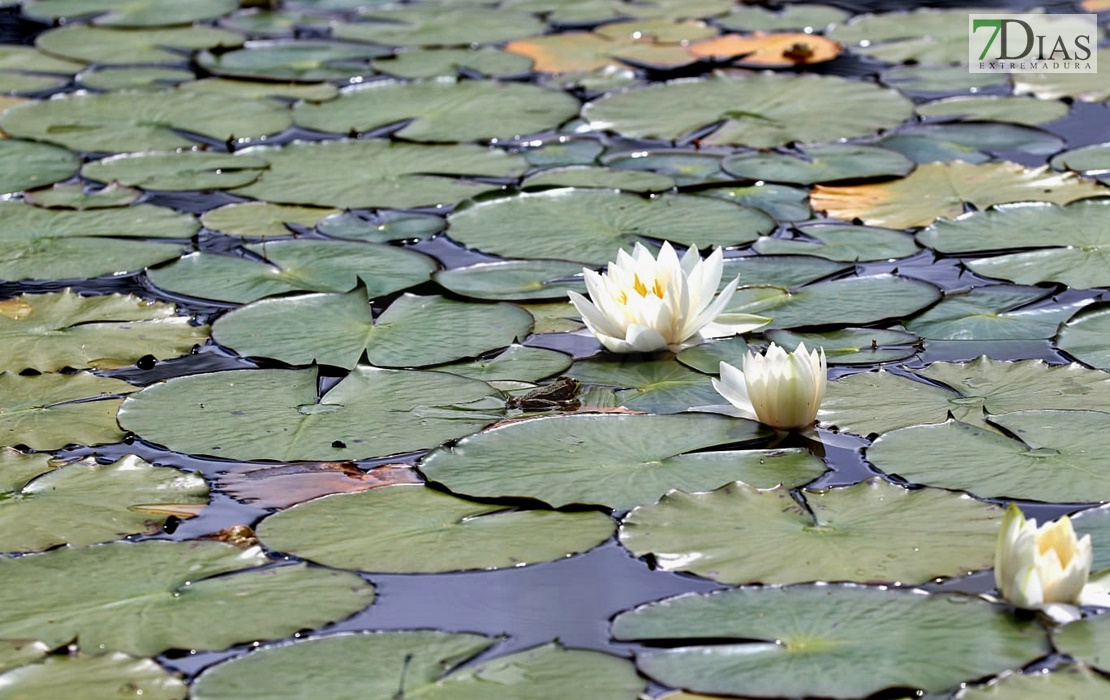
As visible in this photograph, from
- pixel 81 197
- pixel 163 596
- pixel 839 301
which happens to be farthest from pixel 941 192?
pixel 163 596

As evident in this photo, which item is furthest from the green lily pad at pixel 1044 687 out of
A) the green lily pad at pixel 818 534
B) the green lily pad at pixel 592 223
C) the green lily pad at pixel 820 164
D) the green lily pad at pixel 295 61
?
the green lily pad at pixel 295 61

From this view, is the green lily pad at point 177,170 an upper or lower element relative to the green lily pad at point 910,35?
lower

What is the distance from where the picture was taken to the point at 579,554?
227cm

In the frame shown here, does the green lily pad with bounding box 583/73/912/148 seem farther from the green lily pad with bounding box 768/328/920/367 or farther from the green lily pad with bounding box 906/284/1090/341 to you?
the green lily pad with bounding box 768/328/920/367

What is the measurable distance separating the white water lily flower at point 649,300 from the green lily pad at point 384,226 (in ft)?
2.73

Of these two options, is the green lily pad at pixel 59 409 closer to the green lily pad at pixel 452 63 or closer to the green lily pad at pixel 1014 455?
the green lily pad at pixel 1014 455

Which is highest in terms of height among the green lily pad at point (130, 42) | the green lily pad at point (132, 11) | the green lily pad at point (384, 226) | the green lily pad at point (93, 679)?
the green lily pad at point (132, 11)

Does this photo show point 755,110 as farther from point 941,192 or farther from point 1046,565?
point 1046,565

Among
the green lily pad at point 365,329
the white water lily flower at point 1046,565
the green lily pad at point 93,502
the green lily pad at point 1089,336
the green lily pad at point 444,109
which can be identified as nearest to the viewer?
the white water lily flower at point 1046,565

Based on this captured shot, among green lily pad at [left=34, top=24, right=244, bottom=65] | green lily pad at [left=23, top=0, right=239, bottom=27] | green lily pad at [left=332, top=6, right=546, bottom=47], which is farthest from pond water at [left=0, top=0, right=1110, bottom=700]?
green lily pad at [left=23, top=0, right=239, bottom=27]

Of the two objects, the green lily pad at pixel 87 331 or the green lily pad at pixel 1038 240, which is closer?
the green lily pad at pixel 87 331

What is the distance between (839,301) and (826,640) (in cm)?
134

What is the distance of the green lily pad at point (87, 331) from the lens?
3.06m

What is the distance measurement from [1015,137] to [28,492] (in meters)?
3.02
